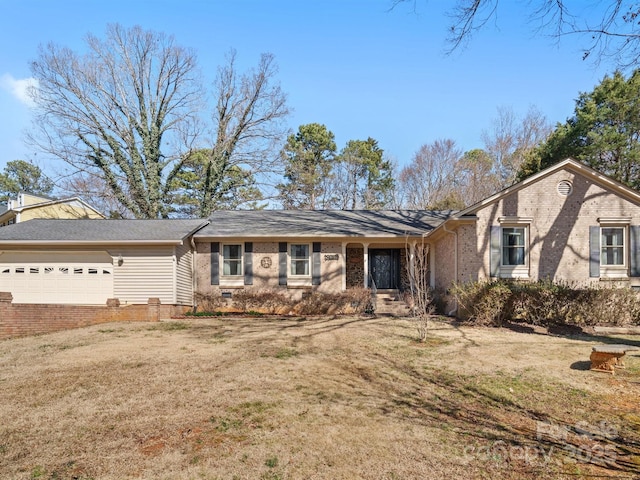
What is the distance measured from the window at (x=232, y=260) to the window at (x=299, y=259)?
213cm

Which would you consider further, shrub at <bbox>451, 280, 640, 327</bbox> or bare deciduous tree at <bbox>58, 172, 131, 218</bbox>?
bare deciduous tree at <bbox>58, 172, 131, 218</bbox>

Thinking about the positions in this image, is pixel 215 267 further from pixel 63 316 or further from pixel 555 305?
pixel 555 305

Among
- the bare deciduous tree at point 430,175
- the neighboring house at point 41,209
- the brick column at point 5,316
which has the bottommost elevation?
the brick column at point 5,316

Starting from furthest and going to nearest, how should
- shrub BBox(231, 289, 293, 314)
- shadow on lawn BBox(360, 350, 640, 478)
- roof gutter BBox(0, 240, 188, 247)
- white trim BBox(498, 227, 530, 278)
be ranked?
shrub BBox(231, 289, 293, 314) → roof gutter BBox(0, 240, 188, 247) → white trim BBox(498, 227, 530, 278) → shadow on lawn BBox(360, 350, 640, 478)

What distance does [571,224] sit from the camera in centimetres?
1327

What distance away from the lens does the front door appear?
17.5 m

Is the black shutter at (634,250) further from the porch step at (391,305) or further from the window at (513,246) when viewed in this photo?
the porch step at (391,305)

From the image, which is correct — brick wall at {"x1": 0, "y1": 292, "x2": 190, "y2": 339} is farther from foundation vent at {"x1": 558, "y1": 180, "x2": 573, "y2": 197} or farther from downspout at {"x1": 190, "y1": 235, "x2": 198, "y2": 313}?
foundation vent at {"x1": 558, "y1": 180, "x2": 573, "y2": 197}

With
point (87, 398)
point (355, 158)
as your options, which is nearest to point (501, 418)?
point (87, 398)

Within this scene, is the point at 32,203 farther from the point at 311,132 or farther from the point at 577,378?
the point at 577,378

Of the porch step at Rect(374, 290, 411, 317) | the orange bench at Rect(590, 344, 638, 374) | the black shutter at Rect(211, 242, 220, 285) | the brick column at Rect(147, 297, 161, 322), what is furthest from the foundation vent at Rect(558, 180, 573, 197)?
the brick column at Rect(147, 297, 161, 322)

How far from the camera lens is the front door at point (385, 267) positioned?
1750 centimetres

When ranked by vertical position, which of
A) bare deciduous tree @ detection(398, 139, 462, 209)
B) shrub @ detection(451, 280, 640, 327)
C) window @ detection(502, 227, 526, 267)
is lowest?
shrub @ detection(451, 280, 640, 327)

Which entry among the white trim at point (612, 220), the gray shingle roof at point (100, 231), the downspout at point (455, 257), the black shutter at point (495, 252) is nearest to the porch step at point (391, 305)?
the downspout at point (455, 257)
